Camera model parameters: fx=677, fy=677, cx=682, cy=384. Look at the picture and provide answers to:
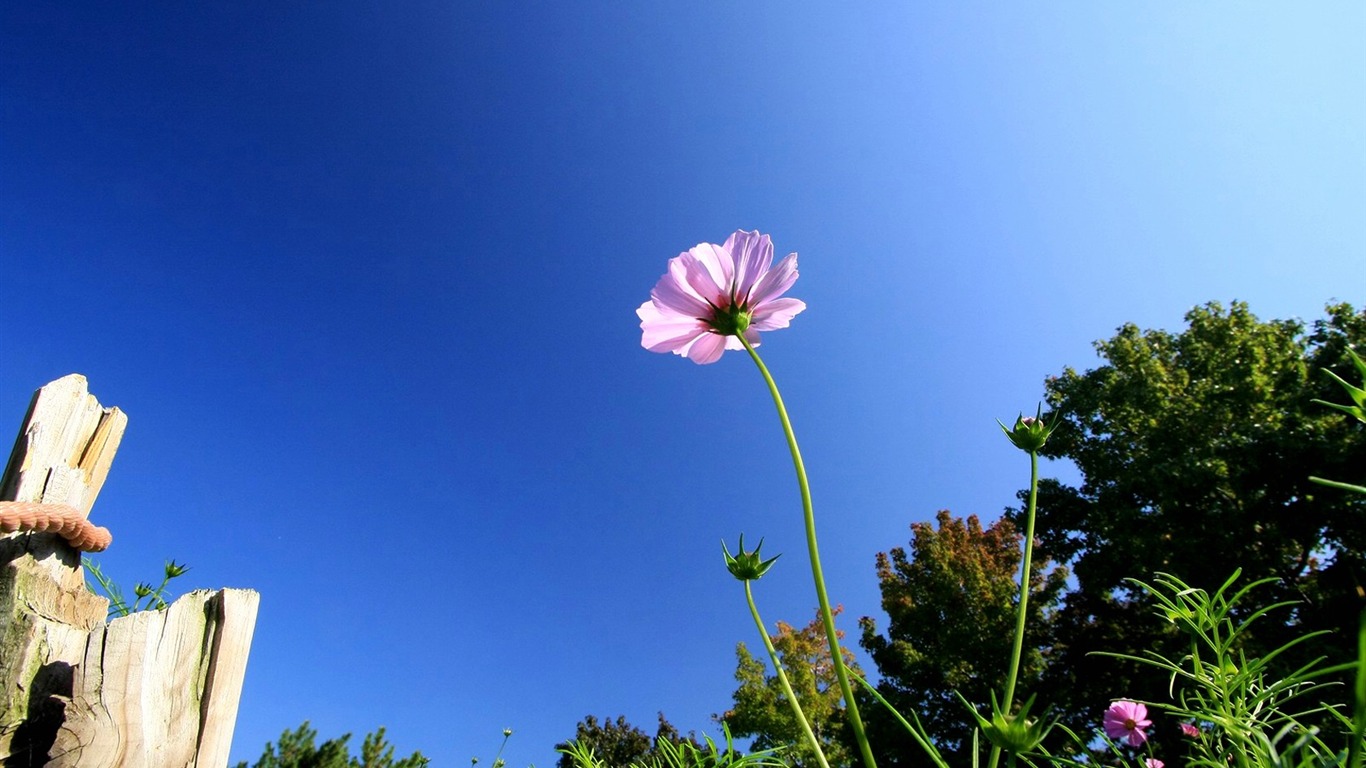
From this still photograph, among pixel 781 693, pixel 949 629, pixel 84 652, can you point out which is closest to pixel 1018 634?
pixel 84 652

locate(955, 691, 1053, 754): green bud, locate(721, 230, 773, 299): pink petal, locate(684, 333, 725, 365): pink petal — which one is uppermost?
locate(721, 230, 773, 299): pink petal

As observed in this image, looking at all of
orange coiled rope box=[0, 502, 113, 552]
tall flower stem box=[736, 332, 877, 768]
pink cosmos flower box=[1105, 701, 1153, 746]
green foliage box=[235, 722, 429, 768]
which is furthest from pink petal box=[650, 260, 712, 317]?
green foliage box=[235, 722, 429, 768]

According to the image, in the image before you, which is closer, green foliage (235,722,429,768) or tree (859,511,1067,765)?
green foliage (235,722,429,768)

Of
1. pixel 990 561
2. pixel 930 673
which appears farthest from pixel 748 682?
pixel 990 561

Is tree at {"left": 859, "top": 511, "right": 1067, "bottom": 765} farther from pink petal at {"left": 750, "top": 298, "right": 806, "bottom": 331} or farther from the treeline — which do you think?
pink petal at {"left": 750, "top": 298, "right": 806, "bottom": 331}

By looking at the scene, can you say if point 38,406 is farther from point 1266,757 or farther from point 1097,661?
point 1097,661
